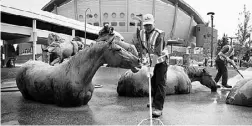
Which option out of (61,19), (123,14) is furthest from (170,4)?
(61,19)

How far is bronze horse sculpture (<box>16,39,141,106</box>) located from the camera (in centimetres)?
460

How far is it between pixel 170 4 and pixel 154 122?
76931mm

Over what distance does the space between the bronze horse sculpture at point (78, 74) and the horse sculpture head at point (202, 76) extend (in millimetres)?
4115

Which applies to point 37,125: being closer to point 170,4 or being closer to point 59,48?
point 59,48

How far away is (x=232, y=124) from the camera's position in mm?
3777

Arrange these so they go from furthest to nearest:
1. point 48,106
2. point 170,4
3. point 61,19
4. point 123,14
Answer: point 170,4 → point 123,14 → point 61,19 → point 48,106

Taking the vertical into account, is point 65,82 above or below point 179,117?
above

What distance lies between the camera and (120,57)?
15.0 ft

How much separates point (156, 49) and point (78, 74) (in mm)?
1646

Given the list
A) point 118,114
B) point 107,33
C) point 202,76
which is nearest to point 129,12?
point 202,76

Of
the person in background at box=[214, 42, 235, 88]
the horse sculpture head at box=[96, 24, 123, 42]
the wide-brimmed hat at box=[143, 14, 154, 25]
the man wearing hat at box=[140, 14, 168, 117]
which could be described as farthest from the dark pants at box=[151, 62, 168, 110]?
the person in background at box=[214, 42, 235, 88]

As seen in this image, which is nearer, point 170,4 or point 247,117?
point 247,117

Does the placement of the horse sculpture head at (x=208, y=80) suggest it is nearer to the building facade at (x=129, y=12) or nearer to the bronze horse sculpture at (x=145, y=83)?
the bronze horse sculpture at (x=145, y=83)

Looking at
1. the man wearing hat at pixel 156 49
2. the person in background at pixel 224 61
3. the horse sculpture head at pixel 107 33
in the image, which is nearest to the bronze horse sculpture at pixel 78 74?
the horse sculpture head at pixel 107 33
